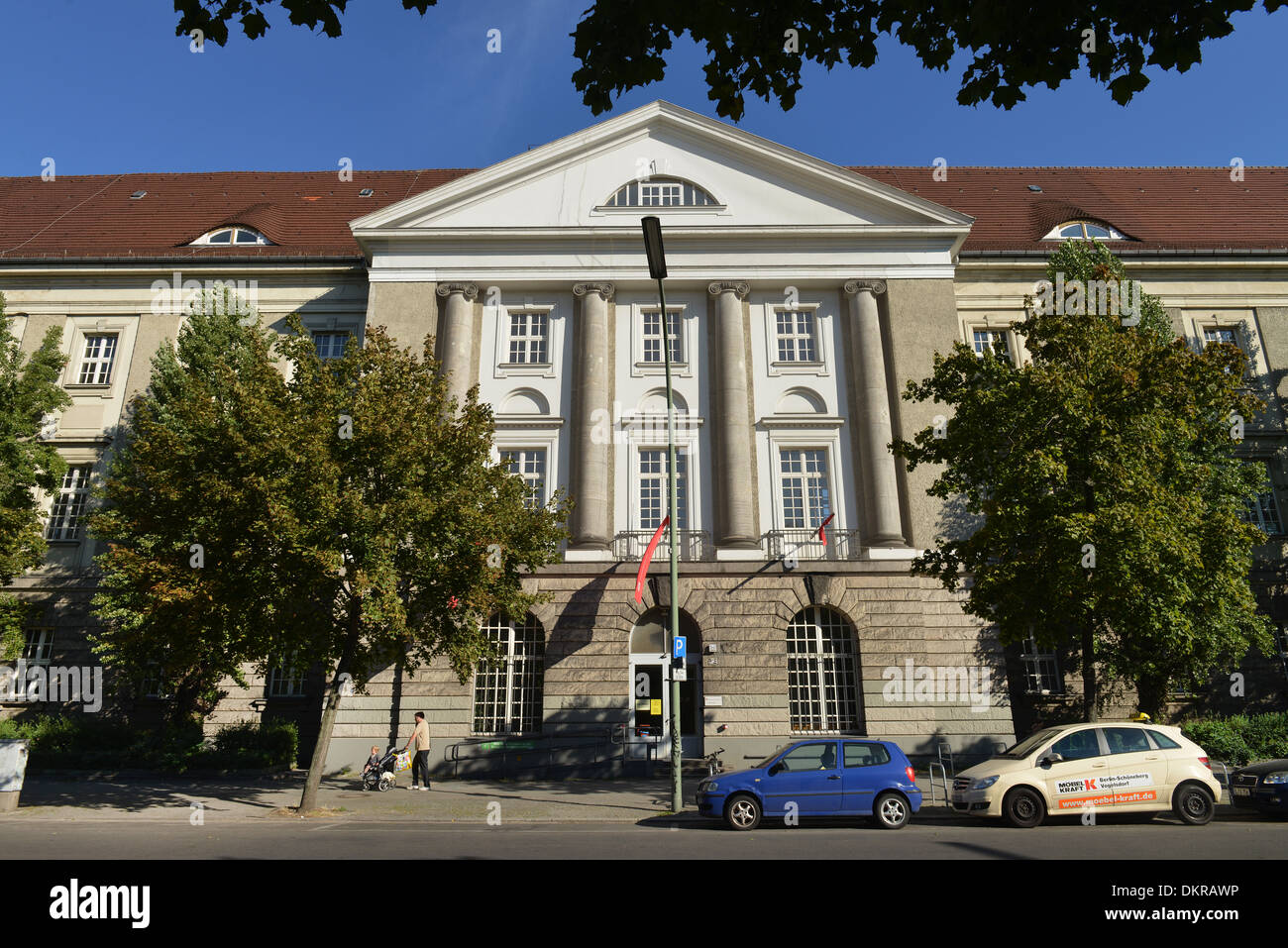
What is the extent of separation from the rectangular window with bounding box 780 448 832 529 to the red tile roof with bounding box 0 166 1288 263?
10088mm

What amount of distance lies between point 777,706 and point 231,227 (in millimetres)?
25937

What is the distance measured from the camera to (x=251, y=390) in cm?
1559

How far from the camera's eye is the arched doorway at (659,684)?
21547 mm

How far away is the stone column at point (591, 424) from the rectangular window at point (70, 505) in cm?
1613

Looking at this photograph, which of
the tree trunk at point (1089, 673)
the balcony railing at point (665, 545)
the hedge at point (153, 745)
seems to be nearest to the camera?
the tree trunk at point (1089, 673)

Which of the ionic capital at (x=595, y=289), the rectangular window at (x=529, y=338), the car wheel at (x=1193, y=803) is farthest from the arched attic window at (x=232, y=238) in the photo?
the car wheel at (x=1193, y=803)

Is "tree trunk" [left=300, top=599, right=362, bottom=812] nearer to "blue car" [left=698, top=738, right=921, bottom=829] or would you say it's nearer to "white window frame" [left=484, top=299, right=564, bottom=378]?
"blue car" [left=698, top=738, right=921, bottom=829]

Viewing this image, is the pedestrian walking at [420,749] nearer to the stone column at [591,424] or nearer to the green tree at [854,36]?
the stone column at [591,424]

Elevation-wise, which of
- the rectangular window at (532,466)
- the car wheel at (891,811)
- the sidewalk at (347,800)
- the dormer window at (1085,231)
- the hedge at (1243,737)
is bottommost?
the sidewalk at (347,800)

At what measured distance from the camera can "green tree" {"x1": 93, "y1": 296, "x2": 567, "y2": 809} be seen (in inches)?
567

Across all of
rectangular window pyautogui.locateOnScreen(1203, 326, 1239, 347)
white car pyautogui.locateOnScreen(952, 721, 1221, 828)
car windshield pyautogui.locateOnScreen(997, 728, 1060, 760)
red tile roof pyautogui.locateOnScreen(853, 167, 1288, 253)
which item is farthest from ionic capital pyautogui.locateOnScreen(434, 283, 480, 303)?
rectangular window pyautogui.locateOnScreen(1203, 326, 1239, 347)

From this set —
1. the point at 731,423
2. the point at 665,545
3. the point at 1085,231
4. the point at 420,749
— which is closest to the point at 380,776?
the point at 420,749

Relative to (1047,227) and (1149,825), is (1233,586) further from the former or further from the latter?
(1047,227)

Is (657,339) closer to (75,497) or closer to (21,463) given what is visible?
(21,463)
